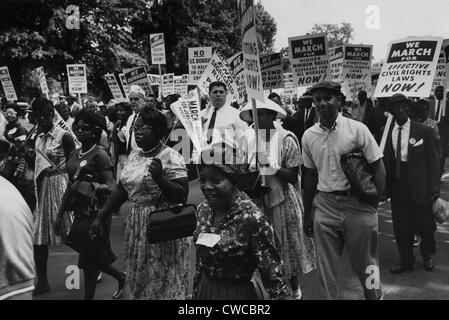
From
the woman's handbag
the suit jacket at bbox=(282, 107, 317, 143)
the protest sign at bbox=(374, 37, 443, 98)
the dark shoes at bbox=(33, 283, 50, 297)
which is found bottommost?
the dark shoes at bbox=(33, 283, 50, 297)

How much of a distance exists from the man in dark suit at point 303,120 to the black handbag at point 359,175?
5032 mm

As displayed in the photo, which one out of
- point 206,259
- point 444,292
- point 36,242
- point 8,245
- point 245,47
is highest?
point 245,47

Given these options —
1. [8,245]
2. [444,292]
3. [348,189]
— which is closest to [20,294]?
[8,245]

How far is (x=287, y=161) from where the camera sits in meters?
4.84

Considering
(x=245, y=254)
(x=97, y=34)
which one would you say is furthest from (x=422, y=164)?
(x=97, y=34)

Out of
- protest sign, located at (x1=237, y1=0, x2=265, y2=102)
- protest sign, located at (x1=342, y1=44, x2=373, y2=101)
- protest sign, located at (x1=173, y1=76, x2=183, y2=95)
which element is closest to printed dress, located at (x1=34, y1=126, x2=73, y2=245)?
protest sign, located at (x1=237, y1=0, x2=265, y2=102)

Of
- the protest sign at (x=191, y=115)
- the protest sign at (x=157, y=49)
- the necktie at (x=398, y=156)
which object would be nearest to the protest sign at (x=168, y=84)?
the protest sign at (x=157, y=49)

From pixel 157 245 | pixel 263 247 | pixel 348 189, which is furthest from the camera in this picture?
pixel 348 189

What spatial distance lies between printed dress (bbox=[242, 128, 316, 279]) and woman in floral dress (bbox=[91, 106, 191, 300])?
1092 millimetres

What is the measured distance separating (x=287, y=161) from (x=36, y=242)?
2.47m

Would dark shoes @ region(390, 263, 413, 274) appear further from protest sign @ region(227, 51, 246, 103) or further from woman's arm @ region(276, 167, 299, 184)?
protest sign @ region(227, 51, 246, 103)

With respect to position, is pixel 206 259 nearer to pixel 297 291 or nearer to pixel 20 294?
pixel 20 294

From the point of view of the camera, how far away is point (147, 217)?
3.85m

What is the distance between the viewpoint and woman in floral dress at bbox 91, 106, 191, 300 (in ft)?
12.6
